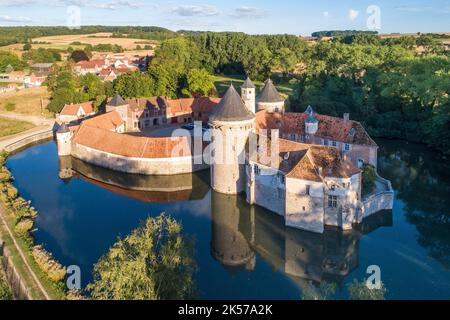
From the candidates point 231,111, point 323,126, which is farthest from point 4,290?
point 323,126

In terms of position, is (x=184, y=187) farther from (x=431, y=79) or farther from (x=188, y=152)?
(x=431, y=79)

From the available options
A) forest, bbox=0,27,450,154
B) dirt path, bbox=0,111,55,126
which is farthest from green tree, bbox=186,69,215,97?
dirt path, bbox=0,111,55,126

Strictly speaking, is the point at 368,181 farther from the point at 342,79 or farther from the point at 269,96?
the point at 342,79

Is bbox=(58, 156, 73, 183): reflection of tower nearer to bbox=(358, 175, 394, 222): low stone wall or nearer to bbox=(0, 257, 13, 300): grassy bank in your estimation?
bbox=(0, 257, 13, 300): grassy bank

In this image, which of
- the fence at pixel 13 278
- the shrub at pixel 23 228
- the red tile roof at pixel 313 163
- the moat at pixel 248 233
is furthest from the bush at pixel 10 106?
the red tile roof at pixel 313 163

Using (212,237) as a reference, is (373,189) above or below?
above

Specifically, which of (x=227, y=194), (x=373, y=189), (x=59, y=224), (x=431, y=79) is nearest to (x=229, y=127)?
(x=227, y=194)

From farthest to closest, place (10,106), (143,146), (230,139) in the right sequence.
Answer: (10,106)
(143,146)
(230,139)
